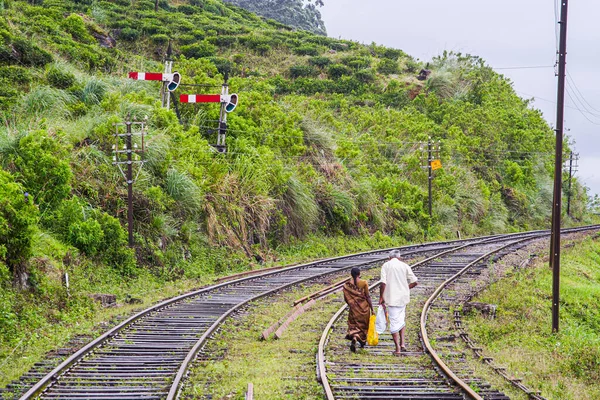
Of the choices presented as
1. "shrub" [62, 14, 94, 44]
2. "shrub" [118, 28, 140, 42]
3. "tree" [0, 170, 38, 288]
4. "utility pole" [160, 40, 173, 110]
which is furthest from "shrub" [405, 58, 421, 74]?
"tree" [0, 170, 38, 288]

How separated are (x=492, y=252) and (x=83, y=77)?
17801 mm

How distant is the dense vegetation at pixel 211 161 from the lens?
1689 centimetres

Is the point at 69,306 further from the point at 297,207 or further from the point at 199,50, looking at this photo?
the point at 199,50

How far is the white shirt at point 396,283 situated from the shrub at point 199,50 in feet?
153

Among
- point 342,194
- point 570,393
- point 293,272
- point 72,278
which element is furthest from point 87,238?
point 342,194

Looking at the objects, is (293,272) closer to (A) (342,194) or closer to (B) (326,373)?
(A) (342,194)

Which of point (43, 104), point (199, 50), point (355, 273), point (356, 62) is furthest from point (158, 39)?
point (355, 273)

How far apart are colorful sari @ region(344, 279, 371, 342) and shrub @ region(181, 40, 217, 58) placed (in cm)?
4661

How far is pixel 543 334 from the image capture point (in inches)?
577

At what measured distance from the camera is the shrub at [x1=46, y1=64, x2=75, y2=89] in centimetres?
2608

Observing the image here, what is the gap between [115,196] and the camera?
20375mm

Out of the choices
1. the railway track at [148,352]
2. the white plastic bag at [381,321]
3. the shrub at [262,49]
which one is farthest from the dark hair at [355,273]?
the shrub at [262,49]

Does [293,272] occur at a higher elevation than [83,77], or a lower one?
lower

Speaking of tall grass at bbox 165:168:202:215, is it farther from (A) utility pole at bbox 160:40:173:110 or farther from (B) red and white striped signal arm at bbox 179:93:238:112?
(B) red and white striped signal arm at bbox 179:93:238:112
